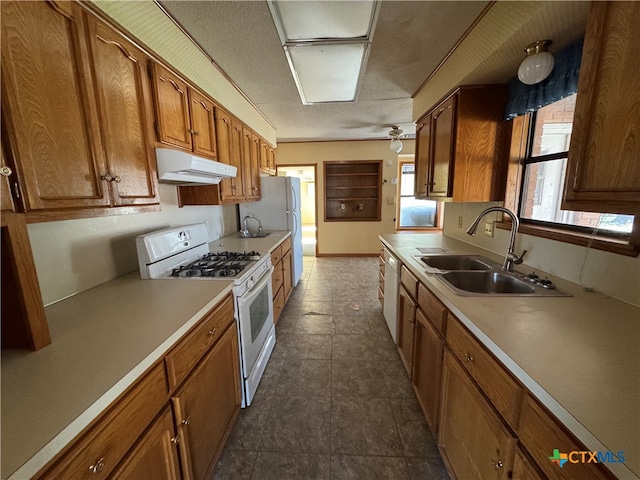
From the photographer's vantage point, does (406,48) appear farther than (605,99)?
Yes

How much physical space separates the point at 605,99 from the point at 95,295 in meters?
2.25

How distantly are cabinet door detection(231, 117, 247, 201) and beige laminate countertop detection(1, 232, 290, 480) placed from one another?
4.64 feet

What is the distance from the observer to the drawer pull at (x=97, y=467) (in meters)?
0.62

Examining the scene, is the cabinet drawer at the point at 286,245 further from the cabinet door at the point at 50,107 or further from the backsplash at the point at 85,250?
the cabinet door at the point at 50,107

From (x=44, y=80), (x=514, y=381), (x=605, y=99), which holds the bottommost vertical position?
(x=514, y=381)

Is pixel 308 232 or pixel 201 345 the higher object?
pixel 201 345

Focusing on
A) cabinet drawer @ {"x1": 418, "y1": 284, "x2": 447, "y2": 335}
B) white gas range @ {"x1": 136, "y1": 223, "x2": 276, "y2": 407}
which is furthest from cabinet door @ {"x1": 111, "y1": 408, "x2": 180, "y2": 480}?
cabinet drawer @ {"x1": 418, "y1": 284, "x2": 447, "y2": 335}

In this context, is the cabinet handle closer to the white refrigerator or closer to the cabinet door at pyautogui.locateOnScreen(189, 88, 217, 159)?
the cabinet door at pyautogui.locateOnScreen(189, 88, 217, 159)

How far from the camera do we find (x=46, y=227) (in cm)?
117

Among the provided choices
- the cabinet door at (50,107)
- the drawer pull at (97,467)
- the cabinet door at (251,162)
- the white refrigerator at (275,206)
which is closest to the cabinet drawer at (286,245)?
the white refrigerator at (275,206)

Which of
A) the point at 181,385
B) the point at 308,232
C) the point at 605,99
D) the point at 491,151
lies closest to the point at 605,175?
the point at 605,99

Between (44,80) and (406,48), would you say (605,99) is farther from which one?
(44,80)

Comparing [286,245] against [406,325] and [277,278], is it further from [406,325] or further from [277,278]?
[406,325]

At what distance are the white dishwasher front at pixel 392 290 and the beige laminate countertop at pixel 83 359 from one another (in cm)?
137
